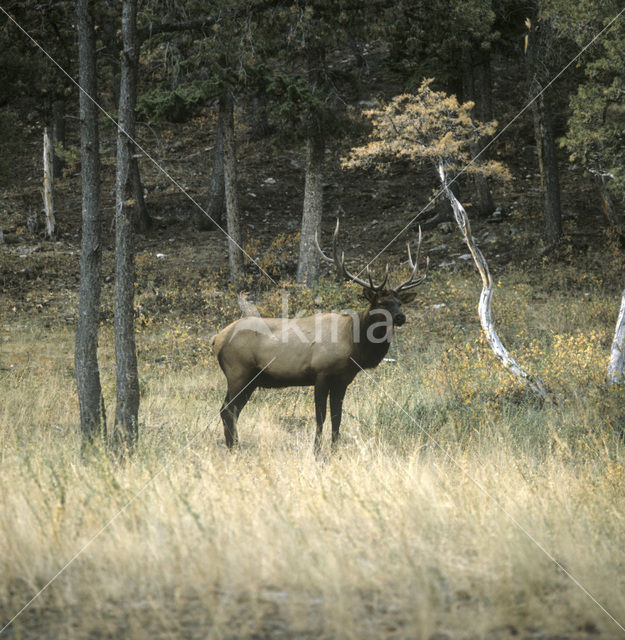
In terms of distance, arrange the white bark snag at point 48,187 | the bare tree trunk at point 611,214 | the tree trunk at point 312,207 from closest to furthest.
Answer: the tree trunk at point 312,207 → the bare tree trunk at point 611,214 → the white bark snag at point 48,187

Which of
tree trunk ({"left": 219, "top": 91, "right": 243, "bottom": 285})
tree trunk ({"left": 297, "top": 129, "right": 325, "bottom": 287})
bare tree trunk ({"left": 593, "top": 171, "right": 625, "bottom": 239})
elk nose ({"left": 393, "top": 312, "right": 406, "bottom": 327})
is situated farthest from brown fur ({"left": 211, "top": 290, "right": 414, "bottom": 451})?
bare tree trunk ({"left": 593, "top": 171, "right": 625, "bottom": 239})

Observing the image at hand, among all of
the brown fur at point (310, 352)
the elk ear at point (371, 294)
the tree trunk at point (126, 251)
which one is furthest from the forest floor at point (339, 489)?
the elk ear at point (371, 294)

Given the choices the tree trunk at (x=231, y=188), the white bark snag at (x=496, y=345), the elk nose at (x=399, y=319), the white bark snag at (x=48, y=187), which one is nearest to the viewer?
the elk nose at (x=399, y=319)

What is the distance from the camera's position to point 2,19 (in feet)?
28.0

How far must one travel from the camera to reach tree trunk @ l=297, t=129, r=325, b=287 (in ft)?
54.6

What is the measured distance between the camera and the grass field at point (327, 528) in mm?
3887

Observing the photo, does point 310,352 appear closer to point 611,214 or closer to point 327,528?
point 327,528

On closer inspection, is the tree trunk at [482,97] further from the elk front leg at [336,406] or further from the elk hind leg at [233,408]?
the elk hind leg at [233,408]

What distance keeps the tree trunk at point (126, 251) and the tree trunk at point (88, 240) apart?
272 millimetres

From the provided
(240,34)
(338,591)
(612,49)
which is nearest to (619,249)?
(612,49)

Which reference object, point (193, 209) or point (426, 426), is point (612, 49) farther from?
point (193, 209)

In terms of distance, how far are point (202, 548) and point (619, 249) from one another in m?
16.6

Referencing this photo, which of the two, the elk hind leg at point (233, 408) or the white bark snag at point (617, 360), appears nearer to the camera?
the elk hind leg at point (233, 408)

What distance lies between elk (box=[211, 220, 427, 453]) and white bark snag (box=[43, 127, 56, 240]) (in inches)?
579
